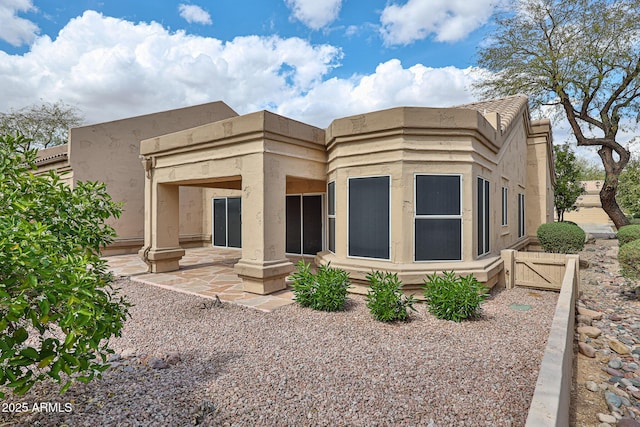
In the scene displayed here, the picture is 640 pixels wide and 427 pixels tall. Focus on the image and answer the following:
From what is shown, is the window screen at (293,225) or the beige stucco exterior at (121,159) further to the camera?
the beige stucco exterior at (121,159)

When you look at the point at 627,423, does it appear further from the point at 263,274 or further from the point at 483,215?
the point at 263,274

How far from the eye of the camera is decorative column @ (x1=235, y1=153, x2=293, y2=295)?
7254mm

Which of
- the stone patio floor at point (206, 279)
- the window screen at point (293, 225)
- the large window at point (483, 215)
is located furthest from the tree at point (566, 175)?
the stone patio floor at point (206, 279)

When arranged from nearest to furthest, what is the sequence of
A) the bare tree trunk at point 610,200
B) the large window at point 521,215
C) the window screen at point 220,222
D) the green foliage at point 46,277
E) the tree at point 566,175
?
the green foliage at point 46,277 → the large window at point 521,215 → the window screen at point 220,222 → the bare tree trunk at point 610,200 → the tree at point 566,175

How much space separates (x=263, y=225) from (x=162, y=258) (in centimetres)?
463

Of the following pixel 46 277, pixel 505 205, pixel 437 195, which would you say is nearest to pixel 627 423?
pixel 437 195

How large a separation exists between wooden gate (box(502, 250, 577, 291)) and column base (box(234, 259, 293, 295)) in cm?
567

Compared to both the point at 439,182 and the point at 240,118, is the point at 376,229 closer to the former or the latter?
the point at 439,182

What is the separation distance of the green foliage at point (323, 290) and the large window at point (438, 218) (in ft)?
6.20

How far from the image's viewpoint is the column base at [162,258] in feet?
32.6

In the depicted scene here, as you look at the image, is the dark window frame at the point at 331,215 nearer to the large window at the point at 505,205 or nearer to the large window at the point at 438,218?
the large window at the point at 438,218

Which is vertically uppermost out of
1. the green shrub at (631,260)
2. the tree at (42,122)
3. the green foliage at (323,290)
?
the tree at (42,122)

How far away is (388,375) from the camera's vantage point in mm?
3965

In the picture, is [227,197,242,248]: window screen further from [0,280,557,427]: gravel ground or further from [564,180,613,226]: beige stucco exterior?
[564,180,613,226]: beige stucco exterior
